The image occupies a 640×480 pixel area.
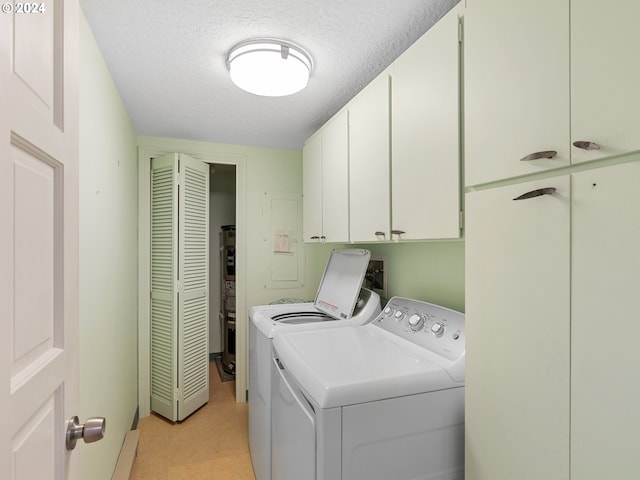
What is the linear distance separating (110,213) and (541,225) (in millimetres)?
2005

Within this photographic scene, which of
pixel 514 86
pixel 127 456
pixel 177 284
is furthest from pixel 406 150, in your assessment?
pixel 127 456

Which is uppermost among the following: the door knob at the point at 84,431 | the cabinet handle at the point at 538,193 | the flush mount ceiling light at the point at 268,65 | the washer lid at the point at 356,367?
the flush mount ceiling light at the point at 268,65

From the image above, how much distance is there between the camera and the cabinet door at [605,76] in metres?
0.61

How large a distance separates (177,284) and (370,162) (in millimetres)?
1887

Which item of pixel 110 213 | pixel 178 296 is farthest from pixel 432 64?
pixel 178 296

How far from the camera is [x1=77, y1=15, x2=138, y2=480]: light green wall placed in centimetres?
136

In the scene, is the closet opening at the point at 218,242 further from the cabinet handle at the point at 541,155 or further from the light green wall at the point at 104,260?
the cabinet handle at the point at 541,155

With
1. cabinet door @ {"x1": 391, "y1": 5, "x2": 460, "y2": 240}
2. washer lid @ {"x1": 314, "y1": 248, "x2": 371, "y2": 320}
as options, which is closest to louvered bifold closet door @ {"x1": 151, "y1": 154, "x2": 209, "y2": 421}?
washer lid @ {"x1": 314, "y1": 248, "x2": 371, "y2": 320}

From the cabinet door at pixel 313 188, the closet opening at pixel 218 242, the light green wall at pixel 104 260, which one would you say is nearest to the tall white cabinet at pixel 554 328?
the light green wall at pixel 104 260

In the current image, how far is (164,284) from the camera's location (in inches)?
107

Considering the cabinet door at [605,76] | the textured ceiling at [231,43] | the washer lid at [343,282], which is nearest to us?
the cabinet door at [605,76]

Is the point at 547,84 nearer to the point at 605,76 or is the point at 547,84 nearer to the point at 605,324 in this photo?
the point at 605,76

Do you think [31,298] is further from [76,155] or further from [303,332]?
[303,332]

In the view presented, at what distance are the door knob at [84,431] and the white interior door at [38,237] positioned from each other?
0.08ft
